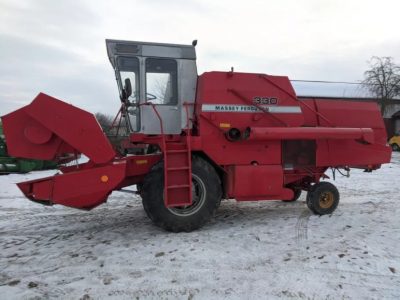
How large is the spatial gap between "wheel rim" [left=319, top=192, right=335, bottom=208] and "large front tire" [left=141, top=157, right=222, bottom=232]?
1938mm

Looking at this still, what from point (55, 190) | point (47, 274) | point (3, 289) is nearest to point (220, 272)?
point (47, 274)

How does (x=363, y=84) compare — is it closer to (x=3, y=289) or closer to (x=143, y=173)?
(x=143, y=173)

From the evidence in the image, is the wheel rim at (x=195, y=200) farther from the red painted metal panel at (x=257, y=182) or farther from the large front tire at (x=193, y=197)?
the red painted metal panel at (x=257, y=182)

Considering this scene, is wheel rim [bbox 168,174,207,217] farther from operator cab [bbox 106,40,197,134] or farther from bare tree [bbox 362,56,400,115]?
bare tree [bbox 362,56,400,115]

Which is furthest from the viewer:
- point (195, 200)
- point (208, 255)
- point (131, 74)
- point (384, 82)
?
point (384, 82)

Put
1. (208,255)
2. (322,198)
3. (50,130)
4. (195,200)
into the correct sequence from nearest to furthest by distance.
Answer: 1. (208,255)
2. (50,130)
3. (195,200)
4. (322,198)

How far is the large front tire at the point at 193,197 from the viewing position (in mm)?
5504

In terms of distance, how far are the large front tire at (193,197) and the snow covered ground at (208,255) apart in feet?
0.61

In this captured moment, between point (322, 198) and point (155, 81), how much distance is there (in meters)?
3.45

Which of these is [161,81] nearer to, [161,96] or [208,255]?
[161,96]

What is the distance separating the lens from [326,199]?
6605 millimetres

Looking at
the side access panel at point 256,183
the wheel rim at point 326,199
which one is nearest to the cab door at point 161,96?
the side access panel at point 256,183

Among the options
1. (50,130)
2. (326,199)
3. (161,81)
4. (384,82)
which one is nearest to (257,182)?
(326,199)

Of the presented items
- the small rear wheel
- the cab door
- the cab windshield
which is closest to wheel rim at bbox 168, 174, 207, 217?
the cab door
